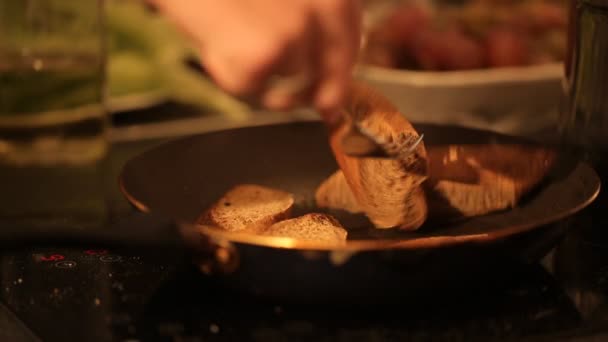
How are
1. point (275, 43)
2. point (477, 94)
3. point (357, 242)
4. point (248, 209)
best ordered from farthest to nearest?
point (477, 94)
point (248, 209)
point (357, 242)
point (275, 43)

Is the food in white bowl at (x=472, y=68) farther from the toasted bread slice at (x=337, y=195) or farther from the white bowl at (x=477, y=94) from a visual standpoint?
the toasted bread slice at (x=337, y=195)

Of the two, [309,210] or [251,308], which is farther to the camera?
[309,210]

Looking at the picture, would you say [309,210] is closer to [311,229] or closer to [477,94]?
[311,229]

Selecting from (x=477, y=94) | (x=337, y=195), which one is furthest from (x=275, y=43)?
(x=477, y=94)

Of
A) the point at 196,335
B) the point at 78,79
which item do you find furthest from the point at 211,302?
the point at 78,79

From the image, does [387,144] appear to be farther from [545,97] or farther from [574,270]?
[545,97]

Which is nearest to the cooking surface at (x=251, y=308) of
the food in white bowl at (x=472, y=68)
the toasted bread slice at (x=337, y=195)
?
the toasted bread slice at (x=337, y=195)

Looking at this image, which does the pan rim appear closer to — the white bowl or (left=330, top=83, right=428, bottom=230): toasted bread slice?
(left=330, top=83, right=428, bottom=230): toasted bread slice
